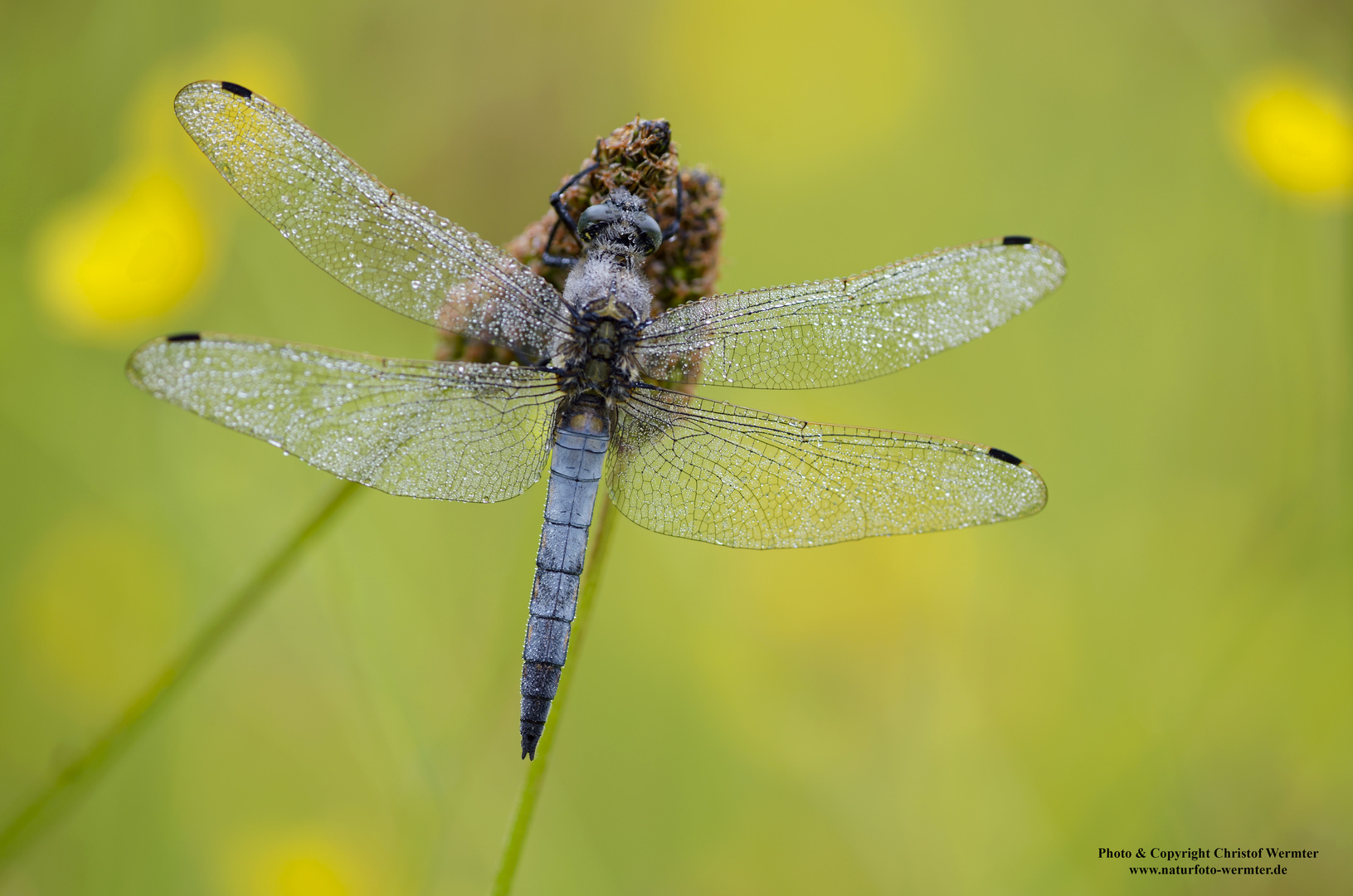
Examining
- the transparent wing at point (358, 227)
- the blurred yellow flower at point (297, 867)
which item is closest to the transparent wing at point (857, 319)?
the transparent wing at point (358, 227)

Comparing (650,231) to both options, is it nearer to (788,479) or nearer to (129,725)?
(788,479)

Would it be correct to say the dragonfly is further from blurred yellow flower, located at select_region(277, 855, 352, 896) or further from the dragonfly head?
blurred yellow flower, located at select_region(277, 855, 352, 896)

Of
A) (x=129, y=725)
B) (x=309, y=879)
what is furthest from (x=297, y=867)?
(x=129, y=725)

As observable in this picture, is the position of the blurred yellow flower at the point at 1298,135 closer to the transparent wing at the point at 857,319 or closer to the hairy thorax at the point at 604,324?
the transparent wing at the point at 857,319

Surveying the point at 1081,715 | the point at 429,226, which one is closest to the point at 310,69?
the point at 429,226

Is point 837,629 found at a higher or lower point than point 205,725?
higher

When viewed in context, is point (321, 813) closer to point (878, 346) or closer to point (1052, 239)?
point (878, 346)
